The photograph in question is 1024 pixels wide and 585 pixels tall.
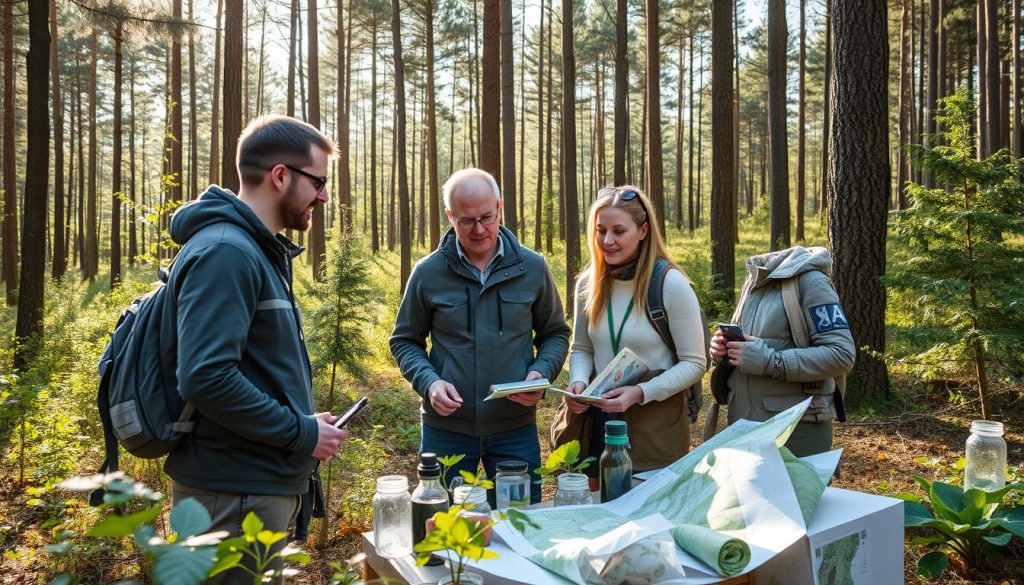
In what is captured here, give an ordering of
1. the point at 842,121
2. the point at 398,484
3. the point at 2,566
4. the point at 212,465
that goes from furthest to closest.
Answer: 1. the point at 842,121
2. the point at 2,566
3. the point at 212,465
4. the point at 398,484

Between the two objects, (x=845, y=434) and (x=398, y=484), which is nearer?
(x=398, y=484)

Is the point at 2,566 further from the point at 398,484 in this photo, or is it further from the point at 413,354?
the point at 398,484

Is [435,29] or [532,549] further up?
[435,29]

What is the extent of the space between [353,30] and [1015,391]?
25760 mm

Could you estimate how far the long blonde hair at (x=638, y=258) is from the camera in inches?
115

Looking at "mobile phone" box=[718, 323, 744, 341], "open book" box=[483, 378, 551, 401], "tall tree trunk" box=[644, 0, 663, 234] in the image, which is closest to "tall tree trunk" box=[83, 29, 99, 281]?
"tall tree trunk" box=[644, 0, 663, 234]

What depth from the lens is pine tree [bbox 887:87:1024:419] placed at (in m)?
5.71

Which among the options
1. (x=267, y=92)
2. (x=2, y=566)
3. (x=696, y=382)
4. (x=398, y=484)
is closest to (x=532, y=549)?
(x=398, y=484)

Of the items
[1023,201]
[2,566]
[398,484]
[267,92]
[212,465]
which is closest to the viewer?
[398,484]

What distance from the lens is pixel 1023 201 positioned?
19.7 feet

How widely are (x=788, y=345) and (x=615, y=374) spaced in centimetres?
95

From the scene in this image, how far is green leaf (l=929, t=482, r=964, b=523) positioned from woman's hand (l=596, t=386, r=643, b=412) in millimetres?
1487

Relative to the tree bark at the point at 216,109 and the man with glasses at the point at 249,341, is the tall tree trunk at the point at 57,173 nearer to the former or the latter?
the tree bark at the point at 216,109

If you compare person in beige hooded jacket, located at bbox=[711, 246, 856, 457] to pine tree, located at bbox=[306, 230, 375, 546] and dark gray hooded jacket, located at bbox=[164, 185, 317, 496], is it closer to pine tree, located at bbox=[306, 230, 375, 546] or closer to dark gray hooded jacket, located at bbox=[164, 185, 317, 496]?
dark gray hooded jacket, located at bbox=[164, 185, 317, 496]
